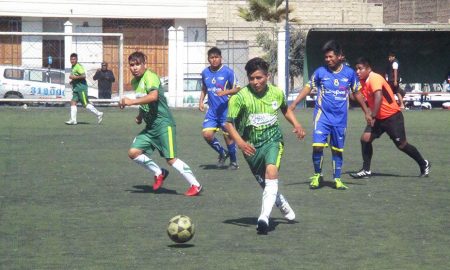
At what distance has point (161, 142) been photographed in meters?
13.3

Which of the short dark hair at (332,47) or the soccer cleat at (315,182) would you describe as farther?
the soccer cleat at (315,182)

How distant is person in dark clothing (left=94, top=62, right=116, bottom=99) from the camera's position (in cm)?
3628

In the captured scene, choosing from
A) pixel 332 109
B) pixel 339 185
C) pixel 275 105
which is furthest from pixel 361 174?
pixel 275 105

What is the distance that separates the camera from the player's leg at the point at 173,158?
13.1m

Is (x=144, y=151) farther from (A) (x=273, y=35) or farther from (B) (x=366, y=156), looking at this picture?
(A) (x=273, y=35)

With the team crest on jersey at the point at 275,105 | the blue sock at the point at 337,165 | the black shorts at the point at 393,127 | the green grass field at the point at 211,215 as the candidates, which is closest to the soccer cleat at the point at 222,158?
the green grass field at the point at 211,215

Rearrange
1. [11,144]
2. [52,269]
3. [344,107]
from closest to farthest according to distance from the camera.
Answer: [52,269] < [344,107] < [11,144]

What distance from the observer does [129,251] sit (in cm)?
924

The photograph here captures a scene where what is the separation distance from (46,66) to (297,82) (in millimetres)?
10126

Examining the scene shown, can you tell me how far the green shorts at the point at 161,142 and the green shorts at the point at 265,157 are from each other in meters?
2.63

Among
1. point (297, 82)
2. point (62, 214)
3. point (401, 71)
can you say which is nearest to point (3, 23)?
point (297, 82)

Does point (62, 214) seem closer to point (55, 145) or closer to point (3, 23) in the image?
point (55, 145)

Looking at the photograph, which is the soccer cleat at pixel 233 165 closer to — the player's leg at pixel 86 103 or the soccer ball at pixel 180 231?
the soccer ball at pixel 180 231

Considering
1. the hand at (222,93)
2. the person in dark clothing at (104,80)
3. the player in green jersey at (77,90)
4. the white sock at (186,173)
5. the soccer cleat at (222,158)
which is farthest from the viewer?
the person in dark clothing at (104,80)
